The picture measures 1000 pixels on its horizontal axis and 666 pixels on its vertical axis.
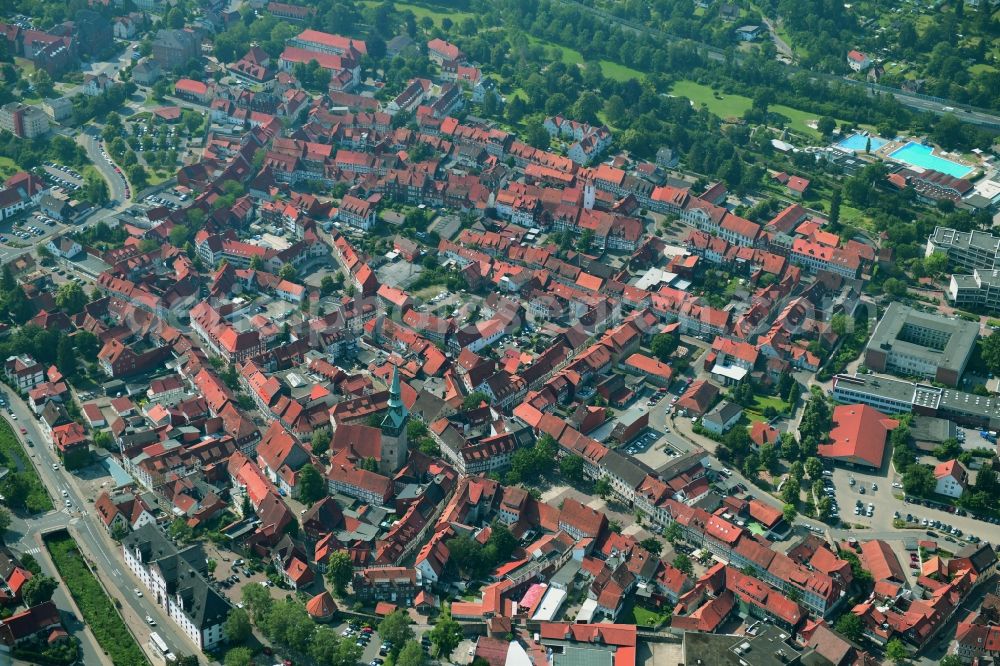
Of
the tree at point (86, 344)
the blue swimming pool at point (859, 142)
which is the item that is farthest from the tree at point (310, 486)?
the blue swimming pool at point (859, 142)

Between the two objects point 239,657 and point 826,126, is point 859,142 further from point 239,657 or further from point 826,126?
point 239,657

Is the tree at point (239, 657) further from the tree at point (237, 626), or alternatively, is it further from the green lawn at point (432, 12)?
the green lawn at point (432, 12)

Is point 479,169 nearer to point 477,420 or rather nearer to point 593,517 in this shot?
point 477,420

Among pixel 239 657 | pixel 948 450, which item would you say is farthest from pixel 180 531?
pixel 948 450

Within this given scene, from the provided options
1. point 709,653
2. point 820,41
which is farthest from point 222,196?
point 820,41

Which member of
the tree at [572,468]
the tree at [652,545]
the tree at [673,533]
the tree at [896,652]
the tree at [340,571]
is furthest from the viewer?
the tree at [572,468]

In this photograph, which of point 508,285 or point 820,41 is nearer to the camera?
point 508,285

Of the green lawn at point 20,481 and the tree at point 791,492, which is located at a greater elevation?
the tree at point 791,492
